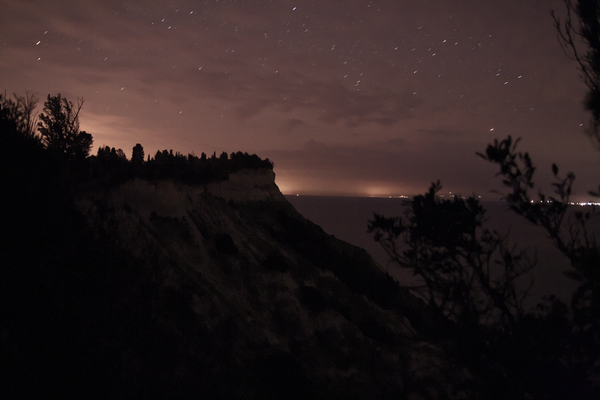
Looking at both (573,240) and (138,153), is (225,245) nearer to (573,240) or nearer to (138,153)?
(138,153)

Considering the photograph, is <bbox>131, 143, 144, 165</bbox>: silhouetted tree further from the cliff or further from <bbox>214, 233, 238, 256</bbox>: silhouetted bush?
<bbox>214, 233, 238, 256</bbox>: silhouetted bush

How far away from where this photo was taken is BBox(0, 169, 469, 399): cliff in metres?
10.5

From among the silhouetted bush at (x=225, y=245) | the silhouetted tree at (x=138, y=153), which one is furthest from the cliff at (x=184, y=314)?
the silhouetted tree at (x=138, y=153)

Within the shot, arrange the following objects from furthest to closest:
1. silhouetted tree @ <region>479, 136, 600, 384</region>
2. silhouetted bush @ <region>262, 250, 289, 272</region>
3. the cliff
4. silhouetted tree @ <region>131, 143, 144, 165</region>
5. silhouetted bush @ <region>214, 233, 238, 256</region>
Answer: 1. silhouetted bush @ <region>262, 250, 289, 272</region>
2. silhouetted bush @ <region>214, 233, 238, 256</region>
3. silhouetted tree @ <region>131, 143, 144, 165</region>
4. the cliff
5. silhouetted tree @ <region>479, 136, 600, 384</region>

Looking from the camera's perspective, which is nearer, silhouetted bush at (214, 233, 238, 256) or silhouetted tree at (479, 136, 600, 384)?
silhouetted tree at (479, 136, 600, 384)

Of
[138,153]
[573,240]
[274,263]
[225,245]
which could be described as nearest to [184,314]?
[225,245]

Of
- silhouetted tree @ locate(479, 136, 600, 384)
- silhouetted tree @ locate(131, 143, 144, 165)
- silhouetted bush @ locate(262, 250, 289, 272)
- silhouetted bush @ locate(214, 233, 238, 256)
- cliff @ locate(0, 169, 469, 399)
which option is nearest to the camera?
silhouetted tree @ locate(479, 136, 600, 384)

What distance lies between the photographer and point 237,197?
37562 mm

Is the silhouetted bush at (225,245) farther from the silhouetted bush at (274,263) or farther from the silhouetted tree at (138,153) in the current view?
the silhouetted tree at (138,153)

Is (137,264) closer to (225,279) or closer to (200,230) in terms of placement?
(225,279)

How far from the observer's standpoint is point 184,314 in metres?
16.9

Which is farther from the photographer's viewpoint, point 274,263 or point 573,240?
point 274,263

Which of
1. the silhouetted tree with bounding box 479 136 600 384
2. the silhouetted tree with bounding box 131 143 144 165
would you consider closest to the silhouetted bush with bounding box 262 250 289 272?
the silhouetted tree with bounding box 131 143 144 165

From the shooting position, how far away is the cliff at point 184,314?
10.5 meters
